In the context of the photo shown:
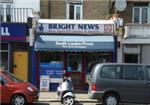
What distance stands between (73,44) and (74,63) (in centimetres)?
134

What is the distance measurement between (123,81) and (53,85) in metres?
7.04

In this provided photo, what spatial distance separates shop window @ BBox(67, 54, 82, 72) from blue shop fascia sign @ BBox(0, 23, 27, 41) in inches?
110

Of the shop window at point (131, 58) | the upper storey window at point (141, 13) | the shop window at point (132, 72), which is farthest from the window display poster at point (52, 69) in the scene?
the shop window at point (132, 72)

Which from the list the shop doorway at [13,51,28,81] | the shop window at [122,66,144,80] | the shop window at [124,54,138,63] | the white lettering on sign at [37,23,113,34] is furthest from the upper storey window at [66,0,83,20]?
the shop window at [122,66,144,80]

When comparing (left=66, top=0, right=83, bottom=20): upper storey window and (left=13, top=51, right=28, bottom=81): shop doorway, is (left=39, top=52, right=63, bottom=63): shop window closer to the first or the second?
(left=13, top=51, right=28, bottom=81): shop doorway

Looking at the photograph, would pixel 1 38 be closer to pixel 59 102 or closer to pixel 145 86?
pixel 59 102

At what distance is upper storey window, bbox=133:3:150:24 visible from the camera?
28.1 m

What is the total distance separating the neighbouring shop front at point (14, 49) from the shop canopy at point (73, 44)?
1000mm

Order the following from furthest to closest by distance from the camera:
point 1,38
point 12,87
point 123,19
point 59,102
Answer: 1. point 123,19
2. point 1,38
3. point 59,102
4. point 12,87

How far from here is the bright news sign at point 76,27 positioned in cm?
2619

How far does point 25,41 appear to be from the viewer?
25875mm

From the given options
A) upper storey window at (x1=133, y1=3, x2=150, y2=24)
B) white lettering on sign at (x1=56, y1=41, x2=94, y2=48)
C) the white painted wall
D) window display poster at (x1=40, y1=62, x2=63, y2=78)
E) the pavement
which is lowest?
the pavement

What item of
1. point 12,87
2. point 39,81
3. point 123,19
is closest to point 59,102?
point 12,87

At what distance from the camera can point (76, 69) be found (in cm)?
2641
